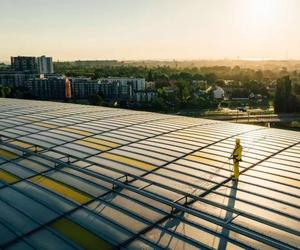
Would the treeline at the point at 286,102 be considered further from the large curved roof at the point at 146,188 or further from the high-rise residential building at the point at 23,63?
the high-rise residential building at the point at 23,63

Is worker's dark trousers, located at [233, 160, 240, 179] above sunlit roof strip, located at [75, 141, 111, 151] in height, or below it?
above

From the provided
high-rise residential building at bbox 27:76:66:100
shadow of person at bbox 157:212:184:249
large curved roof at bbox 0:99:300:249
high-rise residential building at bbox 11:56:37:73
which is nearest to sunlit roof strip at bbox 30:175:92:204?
large curved roof at bbox 0:99:300:249

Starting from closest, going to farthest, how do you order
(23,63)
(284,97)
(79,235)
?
(79,235) < (284,97) < (23,63)

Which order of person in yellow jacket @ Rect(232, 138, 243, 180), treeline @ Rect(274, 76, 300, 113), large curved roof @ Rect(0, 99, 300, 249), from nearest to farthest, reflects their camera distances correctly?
large curved roof @ Rect(0, 99, 300, 249), person in yellow jacket @ Rect(232, 138, 243, 180), treeline @ Rect(274, 76, 300, 113)

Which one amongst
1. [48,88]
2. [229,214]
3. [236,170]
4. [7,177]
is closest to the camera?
[229,214]

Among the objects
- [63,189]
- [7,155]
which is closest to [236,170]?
[63,189]

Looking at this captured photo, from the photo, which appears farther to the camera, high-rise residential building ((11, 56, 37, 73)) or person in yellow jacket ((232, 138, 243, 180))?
high-rise residential building ((11, 56, 37, 73))

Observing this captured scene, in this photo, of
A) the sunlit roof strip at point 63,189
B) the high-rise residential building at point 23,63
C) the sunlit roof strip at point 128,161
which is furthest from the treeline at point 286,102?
the high-rise residential building at point 23,63

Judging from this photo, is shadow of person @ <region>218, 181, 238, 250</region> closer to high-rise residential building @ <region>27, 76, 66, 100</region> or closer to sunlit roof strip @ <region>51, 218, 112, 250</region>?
sunlit roof strip @ <region>51, 218, 112, 250</region>

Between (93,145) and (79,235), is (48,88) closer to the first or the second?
(93,145)
